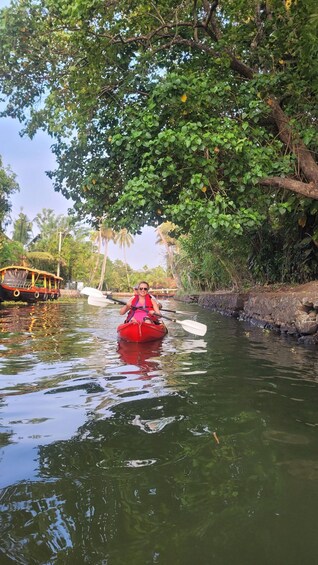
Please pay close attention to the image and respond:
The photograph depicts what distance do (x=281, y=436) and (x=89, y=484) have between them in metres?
1.61

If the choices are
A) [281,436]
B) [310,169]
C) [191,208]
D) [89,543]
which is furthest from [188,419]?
[310,169]

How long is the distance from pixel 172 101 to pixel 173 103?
0.16 m

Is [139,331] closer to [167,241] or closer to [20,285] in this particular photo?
[20,285]

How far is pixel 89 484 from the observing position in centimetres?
254

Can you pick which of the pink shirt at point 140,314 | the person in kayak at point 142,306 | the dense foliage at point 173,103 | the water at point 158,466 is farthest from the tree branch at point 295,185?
the water at point 158,466

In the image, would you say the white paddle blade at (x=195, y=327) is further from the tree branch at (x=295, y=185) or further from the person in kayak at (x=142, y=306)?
the tree branch at (x=295, y=185)

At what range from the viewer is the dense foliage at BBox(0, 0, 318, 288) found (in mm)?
7680

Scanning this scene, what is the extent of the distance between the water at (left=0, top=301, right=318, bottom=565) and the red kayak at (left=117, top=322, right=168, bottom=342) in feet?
7.94

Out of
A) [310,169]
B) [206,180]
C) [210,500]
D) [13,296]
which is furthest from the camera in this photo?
[13,296]

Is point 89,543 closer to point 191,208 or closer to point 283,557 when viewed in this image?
point 283,557

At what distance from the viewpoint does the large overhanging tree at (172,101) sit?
7.67 metres

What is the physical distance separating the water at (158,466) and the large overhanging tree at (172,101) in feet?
11.8

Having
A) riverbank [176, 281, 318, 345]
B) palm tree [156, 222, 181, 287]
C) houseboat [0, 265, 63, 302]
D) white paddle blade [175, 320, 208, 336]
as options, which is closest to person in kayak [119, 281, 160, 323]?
white paddle blade [175, 320, 208, 336]

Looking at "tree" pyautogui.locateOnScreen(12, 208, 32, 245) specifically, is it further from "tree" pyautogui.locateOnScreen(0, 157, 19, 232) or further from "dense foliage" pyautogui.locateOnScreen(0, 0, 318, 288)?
"dense foliage" pyautogui.locateOnScreen(0, 0, 318, 288)
